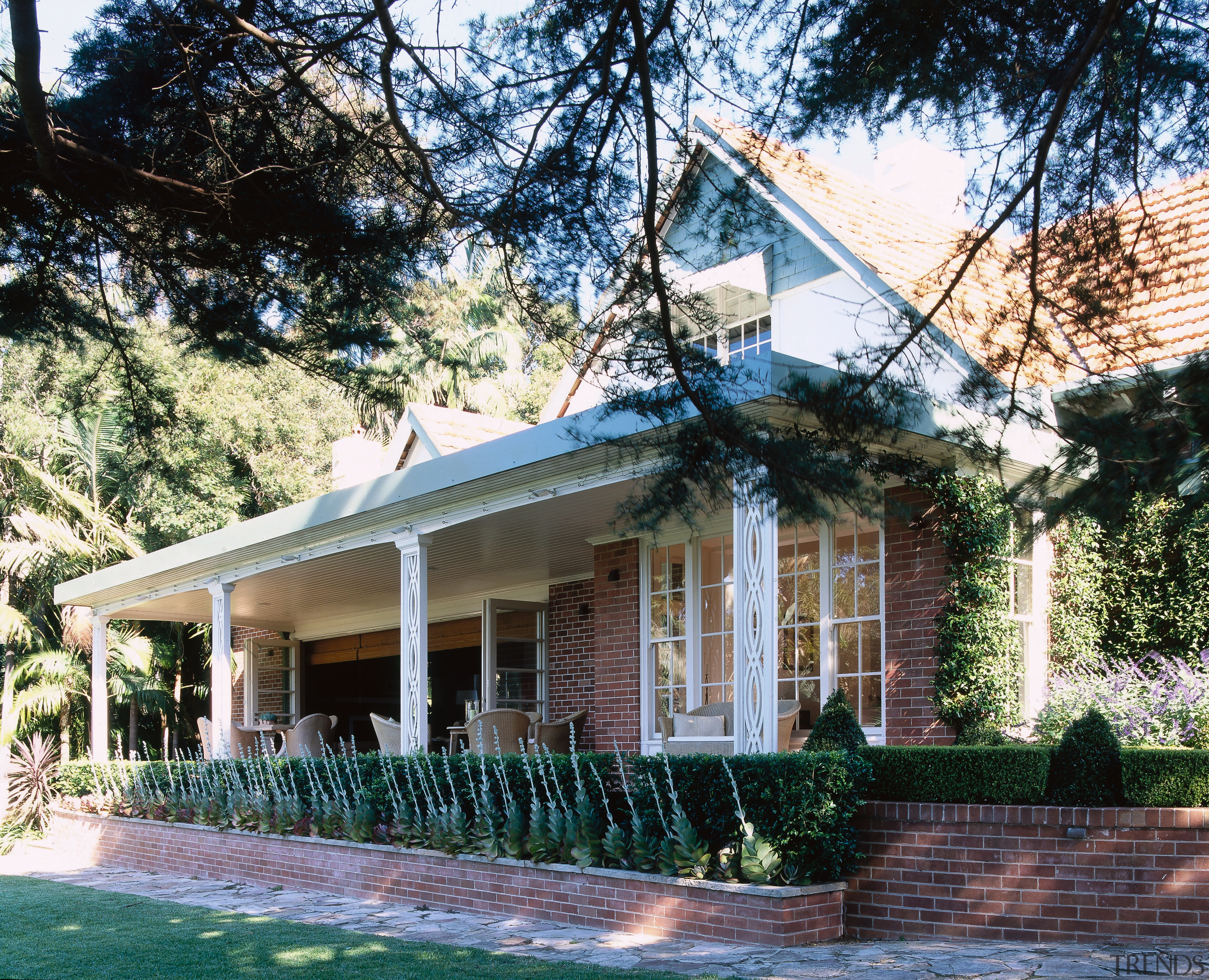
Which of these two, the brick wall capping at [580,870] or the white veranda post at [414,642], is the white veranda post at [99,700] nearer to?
the brick wall capping at [580,870]

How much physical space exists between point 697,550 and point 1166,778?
5.52m

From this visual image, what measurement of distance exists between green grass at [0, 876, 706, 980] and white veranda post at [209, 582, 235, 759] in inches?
157

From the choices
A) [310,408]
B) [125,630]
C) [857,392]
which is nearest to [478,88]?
[857,392]

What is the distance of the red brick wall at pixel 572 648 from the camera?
Result: 1327cm

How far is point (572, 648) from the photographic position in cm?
1352

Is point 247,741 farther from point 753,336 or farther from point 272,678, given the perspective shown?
point 753,336

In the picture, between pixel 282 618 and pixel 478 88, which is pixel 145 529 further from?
pixel 478 88

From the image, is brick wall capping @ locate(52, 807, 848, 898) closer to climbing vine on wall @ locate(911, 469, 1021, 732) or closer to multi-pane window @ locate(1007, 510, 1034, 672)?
climbing vine on wall @ locate(911, 469, 1021, 732)

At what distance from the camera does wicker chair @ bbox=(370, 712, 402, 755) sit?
11.9 m

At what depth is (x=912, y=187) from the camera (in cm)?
1448

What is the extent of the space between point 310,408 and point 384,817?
1409cm

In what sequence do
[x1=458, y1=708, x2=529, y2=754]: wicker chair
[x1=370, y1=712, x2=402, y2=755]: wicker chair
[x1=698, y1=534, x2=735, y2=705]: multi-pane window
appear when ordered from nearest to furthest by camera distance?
[x1=458, y1=708, x2=529, y2=754]: wicker chair → [x1=698, y1=534, x2=735, y2=705]: multi-pane window → [x1=370, y1=712, x2=402, y2=755]: wicker chair

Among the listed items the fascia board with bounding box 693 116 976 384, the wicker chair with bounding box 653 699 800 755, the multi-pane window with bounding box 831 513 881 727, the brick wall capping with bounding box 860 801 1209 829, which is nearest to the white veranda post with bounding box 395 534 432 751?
the wicker chair with bounding box 653 699 800 755

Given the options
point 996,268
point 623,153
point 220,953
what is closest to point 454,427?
point 996,268
